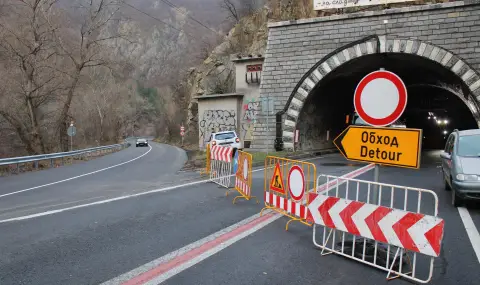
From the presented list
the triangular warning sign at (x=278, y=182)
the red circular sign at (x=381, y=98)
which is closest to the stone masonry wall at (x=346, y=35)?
the triangular warning sign at (x=278, y=182)

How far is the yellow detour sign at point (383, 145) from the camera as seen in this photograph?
4.66 metres

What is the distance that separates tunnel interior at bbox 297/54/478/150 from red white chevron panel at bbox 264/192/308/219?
1591 cm

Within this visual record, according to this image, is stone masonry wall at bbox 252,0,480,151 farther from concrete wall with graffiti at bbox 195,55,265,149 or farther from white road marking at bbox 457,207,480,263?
white road marking at bbox 457,207,480,263

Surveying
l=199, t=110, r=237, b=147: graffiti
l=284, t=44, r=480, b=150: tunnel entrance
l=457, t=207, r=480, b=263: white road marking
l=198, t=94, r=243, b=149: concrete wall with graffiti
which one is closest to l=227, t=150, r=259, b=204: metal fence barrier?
l=457, t=207, r=480, b=263: white road marking

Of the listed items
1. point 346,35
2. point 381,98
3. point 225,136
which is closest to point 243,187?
point 381,98

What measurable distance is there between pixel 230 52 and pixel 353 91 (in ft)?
56.3

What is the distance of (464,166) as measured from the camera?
799 centimetres

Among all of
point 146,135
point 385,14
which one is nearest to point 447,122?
point 385,14

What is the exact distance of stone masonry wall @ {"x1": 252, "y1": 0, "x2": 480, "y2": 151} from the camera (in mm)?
18641

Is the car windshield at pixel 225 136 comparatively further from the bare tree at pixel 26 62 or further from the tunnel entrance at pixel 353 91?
the bare tree at pixel 26 62

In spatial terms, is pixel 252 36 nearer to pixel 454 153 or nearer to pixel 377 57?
pixel 377 57

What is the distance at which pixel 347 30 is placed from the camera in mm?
21141

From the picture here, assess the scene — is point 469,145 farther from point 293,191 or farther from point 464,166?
point 293,191

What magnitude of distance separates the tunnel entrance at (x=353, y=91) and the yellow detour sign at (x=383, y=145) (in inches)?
619
